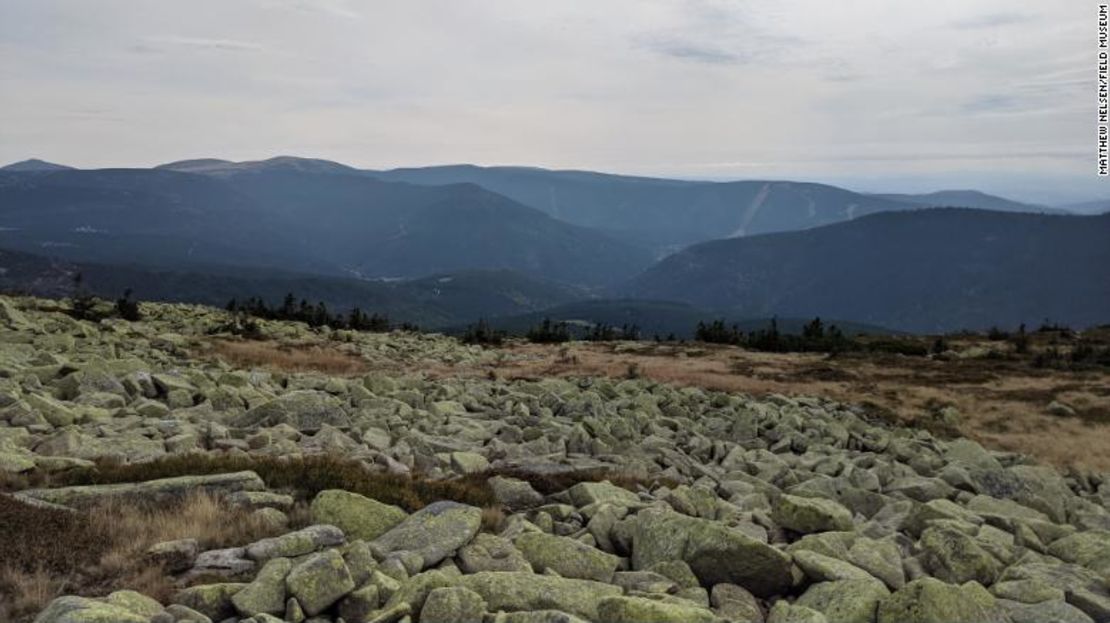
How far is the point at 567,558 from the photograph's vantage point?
31.1ft

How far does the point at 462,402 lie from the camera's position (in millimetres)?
23609

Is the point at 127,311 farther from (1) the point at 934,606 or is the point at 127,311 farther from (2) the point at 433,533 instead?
(1) the point at 934,606

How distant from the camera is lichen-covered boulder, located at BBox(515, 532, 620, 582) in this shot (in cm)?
930

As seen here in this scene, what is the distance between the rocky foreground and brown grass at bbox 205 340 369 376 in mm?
6520

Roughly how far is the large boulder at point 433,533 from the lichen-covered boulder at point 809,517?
5241mm

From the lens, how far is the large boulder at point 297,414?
17375 mm

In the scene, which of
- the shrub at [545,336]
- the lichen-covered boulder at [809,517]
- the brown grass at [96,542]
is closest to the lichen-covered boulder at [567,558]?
the brown grass at [96,542]

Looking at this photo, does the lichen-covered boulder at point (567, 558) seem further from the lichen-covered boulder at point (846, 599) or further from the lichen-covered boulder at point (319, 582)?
the lichen-covered boulder at point (319, 582)

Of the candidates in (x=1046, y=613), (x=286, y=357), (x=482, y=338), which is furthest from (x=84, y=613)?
(x=482, y=338)

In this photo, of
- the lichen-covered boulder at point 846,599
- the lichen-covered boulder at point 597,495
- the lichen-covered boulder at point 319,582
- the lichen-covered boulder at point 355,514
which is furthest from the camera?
the lichen-covered boulder at point 597,495

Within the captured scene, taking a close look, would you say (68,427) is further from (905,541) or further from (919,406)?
(919,406)

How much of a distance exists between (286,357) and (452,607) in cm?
3044

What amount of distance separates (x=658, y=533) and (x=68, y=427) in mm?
12190

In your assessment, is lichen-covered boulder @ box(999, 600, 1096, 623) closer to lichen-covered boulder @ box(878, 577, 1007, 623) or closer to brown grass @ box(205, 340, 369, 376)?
lichen-covered boulder @ box(878, 577, 1007, 623)
